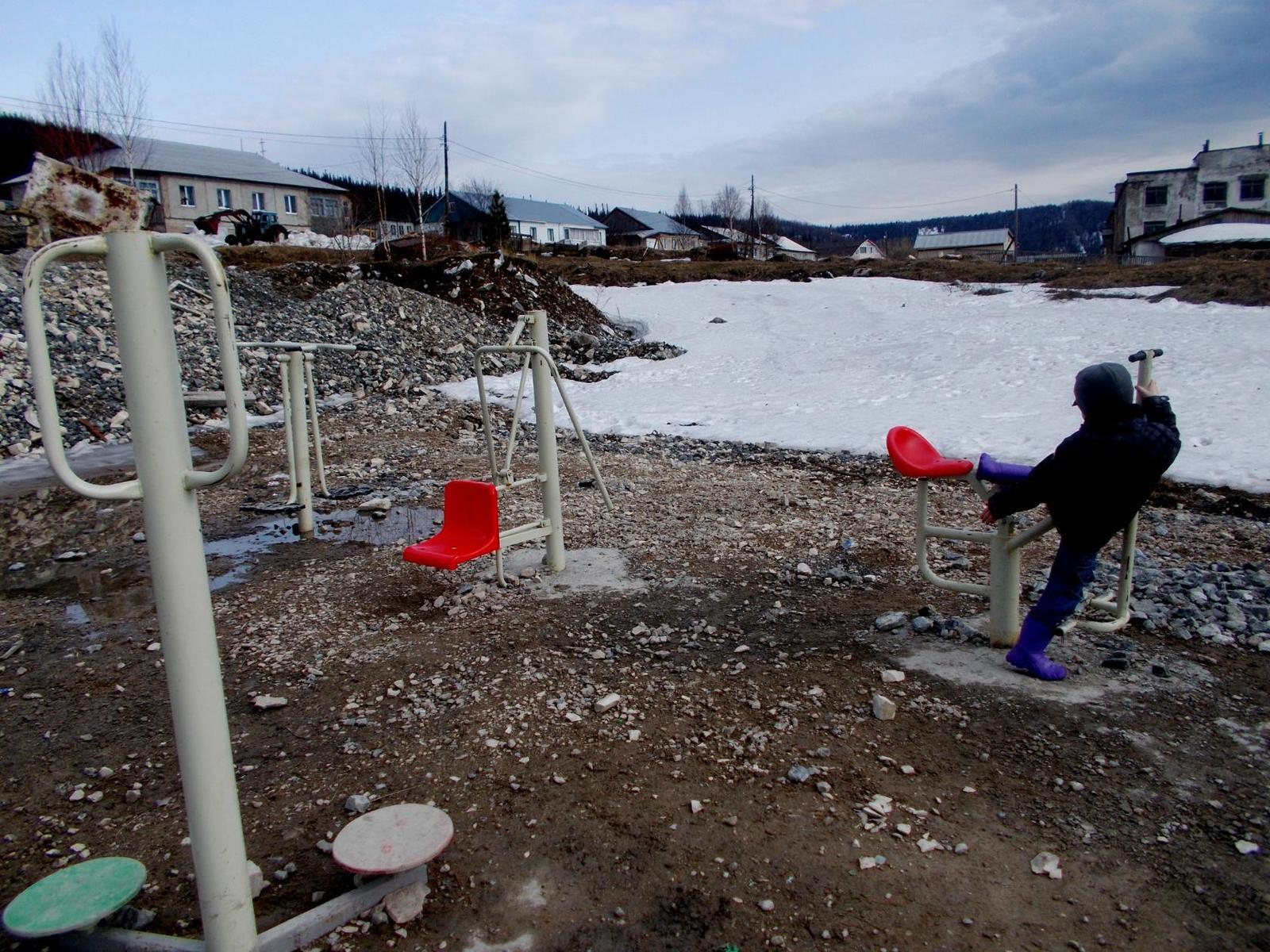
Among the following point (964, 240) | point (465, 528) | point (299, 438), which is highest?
point (964, 240)

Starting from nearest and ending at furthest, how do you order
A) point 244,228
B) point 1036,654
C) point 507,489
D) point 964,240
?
point 1036,654 < point 507,489 < point 244,228 < point 964,240

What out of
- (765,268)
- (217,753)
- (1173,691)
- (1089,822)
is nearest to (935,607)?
(1173,691)

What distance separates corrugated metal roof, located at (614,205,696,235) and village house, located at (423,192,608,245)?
10.4 feet

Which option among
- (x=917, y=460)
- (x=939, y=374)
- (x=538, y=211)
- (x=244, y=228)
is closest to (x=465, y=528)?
(x=917, y=460)

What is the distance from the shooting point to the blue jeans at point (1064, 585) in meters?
3.32

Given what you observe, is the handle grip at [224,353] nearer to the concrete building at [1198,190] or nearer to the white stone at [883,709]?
the white stone at [883,709]

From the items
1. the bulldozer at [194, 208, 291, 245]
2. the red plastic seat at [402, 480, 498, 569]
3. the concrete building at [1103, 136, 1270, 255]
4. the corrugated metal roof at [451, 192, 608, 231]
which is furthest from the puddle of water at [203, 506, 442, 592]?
the corrugated metal roof at [451, 192, 608, 231]

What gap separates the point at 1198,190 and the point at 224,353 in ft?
181

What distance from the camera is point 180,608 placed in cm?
177

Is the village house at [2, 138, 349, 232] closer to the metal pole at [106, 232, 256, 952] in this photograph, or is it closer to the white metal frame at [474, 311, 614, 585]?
the white metal frame at [474, 311, 614, 585]

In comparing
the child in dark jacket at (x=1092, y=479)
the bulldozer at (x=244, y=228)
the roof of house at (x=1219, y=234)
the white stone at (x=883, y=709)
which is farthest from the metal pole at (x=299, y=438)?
the roof of house at (x=1219, y=234)

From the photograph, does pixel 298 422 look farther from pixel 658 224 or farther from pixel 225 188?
pixel 658 224

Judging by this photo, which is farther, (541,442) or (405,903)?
(541,442)

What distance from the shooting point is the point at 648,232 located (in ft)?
219
